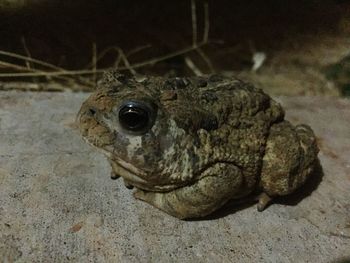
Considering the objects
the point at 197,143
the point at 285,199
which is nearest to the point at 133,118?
the point at 197,143

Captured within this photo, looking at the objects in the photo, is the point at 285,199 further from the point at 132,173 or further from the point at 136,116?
the point at 136,116

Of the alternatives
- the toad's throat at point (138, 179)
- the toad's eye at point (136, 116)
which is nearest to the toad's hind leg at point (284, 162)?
the toad's throat at point (138, 179)

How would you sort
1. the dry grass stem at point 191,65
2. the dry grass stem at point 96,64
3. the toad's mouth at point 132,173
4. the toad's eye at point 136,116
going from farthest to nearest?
the dry grass stem at point 191,65 < the dry grass stem at point 96,64 < the toad's mouth at point 132,173 < the toad's eye at point 136,116

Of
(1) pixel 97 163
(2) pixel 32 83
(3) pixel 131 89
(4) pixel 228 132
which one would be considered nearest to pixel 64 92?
(2) pixel 32 83

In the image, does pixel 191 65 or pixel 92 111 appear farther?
pixel 191 65

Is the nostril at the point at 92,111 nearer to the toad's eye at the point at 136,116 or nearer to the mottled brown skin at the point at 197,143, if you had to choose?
the mottled brown skin at the point at 197,143

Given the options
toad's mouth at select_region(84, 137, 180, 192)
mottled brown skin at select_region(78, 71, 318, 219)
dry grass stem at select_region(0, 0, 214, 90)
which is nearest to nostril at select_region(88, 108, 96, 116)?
mottled brown skin at select_region(78, 71, 318, 219)

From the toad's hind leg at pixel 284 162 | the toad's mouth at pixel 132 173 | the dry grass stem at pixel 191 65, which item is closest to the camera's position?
the toad's mouth at pixel 132 173
